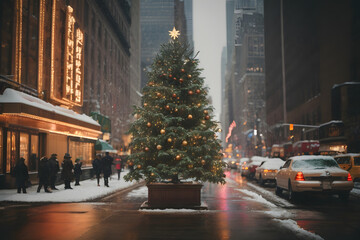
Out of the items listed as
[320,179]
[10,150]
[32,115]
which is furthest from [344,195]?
[10,150]

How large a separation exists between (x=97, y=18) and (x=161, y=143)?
40.1 metres

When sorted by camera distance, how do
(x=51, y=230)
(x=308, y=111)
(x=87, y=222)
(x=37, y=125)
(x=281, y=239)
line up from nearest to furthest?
(x=281, y=239) → (x=51, y=230) → (x=87, y=222) → (x=37, y=125) → (x=308, y=111)

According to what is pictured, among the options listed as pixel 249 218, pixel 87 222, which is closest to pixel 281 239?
pixel 249 218

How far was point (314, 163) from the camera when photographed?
54.6 ft

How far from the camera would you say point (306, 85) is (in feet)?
270

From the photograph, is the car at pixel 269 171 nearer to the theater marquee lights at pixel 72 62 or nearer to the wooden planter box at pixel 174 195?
the wooden planter box at pixel 174 195

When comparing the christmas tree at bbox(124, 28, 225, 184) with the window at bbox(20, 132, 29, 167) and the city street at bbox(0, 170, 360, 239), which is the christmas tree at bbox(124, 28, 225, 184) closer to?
the city street at bbox(0, 170, 360, 239)

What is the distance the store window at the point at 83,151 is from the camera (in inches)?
1315

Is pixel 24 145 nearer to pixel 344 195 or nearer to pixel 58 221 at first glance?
pixel 58 221

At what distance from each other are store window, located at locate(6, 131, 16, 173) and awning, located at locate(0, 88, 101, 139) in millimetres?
695

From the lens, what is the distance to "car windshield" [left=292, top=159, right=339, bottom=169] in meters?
16.5

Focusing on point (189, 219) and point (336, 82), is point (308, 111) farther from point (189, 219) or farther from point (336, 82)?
point (189, 219)

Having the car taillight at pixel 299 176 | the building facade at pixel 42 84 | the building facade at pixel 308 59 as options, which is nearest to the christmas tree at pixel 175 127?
the car taillight at pixel 299 176

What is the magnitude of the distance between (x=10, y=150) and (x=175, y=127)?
38.9ft
